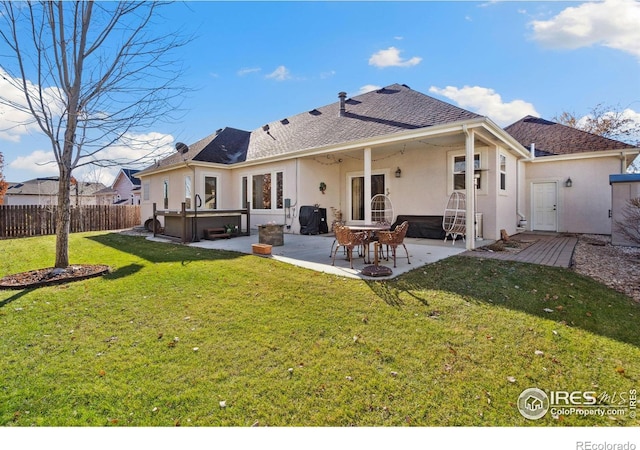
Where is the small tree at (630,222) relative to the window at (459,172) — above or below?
below

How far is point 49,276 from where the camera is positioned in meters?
5.23

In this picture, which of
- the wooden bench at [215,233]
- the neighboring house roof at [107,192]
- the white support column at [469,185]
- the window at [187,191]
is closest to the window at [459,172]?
the white support column at [469,185]

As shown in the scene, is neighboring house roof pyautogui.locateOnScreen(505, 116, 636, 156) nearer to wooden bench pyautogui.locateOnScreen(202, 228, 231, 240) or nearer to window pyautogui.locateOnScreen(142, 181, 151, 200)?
wooden bench pyautogui.locateOnScreen(202, 228, 231, 240)

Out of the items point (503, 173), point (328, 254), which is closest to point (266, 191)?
point (328, 254)

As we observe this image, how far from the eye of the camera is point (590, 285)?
183 inches

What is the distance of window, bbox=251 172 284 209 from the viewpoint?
475 inches

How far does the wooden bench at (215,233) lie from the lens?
1001 cm

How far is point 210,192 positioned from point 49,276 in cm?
864

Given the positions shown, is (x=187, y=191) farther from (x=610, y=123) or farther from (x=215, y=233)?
(x=610, y=123)

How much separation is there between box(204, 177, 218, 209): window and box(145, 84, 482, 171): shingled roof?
0.87 metres

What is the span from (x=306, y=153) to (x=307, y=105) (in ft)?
19.6

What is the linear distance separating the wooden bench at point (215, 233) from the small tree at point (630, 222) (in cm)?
1113

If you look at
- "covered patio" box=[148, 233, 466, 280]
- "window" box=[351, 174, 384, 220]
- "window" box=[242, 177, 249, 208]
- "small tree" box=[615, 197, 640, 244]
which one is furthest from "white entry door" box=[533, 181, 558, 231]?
"window" box=[242, 177, 249, 208]

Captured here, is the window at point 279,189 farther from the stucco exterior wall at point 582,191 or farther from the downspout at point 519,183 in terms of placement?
the stucco exterior wall at point 582,191
